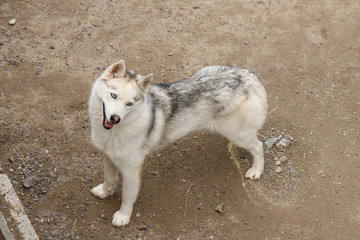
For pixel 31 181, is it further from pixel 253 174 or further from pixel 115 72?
pixel 253 174

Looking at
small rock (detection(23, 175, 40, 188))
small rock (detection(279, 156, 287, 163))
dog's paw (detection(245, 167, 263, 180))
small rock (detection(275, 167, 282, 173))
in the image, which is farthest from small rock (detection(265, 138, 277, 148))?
small rock (detection(23, 175, 40, 188))

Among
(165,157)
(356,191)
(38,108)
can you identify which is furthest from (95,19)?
(356,191)

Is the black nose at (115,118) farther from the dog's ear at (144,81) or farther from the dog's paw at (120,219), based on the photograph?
the dog's paw at (120,219)

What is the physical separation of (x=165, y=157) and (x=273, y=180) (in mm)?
1789

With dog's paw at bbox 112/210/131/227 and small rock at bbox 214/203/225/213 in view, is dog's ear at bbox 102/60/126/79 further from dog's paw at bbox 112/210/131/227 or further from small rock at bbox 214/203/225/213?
small rock at bbox 214/203/225/213

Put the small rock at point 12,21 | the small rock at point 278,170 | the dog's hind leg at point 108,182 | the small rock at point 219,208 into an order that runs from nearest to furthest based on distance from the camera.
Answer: the dog's hind leg at point 108,182, the small rock at point 219,208, the small rock at point 278,170, the small rock at point 12,21

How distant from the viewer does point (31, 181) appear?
20.8ft

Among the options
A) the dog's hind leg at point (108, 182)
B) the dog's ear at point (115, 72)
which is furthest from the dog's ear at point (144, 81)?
the dog's hind leg at point (108, 182)

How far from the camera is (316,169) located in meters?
7.17

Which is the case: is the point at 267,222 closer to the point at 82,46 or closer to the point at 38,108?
the point at 38,108

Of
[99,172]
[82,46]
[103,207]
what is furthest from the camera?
[82,46]

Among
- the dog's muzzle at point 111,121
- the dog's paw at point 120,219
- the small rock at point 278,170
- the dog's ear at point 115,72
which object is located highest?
the dog's ear at point 115,72

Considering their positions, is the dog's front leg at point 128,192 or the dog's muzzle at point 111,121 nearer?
the dog's muzzle at point 111,121

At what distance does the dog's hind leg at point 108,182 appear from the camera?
6030 millimetres
